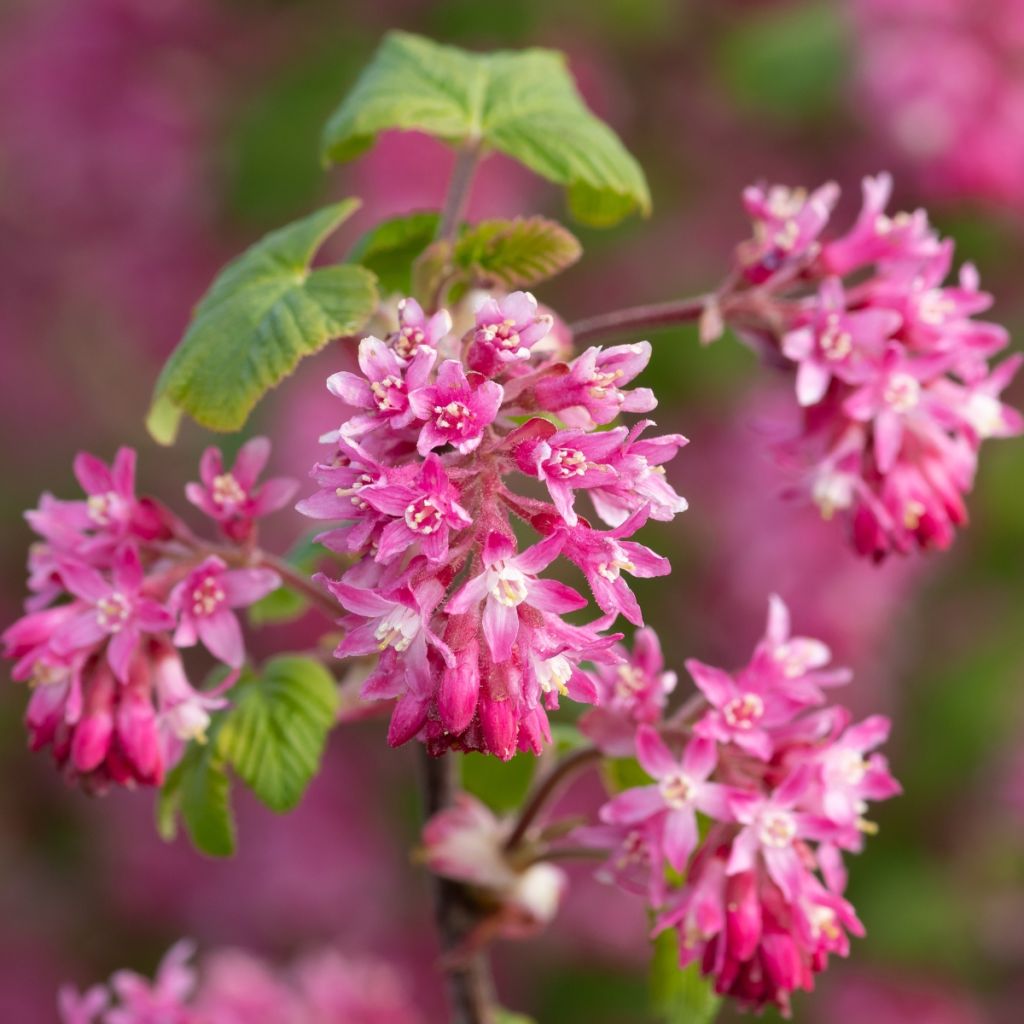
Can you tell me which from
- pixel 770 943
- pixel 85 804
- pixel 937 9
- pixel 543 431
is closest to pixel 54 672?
pixel 543 431

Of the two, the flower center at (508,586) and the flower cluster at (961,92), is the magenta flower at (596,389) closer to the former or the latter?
the flower center at (508,586)

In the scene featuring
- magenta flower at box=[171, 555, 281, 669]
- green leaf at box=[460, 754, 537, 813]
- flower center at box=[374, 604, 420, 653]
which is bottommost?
green leaf at box=[460, 754, 537, 813]

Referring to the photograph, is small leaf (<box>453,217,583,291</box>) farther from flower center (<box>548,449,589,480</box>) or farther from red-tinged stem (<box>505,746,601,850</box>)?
red-tinged stem (<box>505,746,601,850</box>)

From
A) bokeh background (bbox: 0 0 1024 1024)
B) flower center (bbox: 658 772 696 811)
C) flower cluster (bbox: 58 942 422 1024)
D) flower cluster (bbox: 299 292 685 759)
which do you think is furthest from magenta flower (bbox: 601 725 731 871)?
bokeh background (bbox: 0 0 1024 1024)

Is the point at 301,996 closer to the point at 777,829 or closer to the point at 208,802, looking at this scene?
the point at 208,802

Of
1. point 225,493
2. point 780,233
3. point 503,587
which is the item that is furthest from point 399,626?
point 780,233

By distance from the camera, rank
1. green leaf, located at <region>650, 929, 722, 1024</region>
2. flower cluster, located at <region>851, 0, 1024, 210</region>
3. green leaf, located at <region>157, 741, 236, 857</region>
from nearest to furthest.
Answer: green leaf, located at <region>157, 741, 236, 857</region>, green leaf, located at <region>650, 929, 722, 1024</region>, flower cluster, located at <region>851, 0, 1024, 210</region>

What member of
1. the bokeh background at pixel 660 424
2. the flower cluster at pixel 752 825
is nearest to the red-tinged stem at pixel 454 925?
the flower cluster at pixel 752 825
